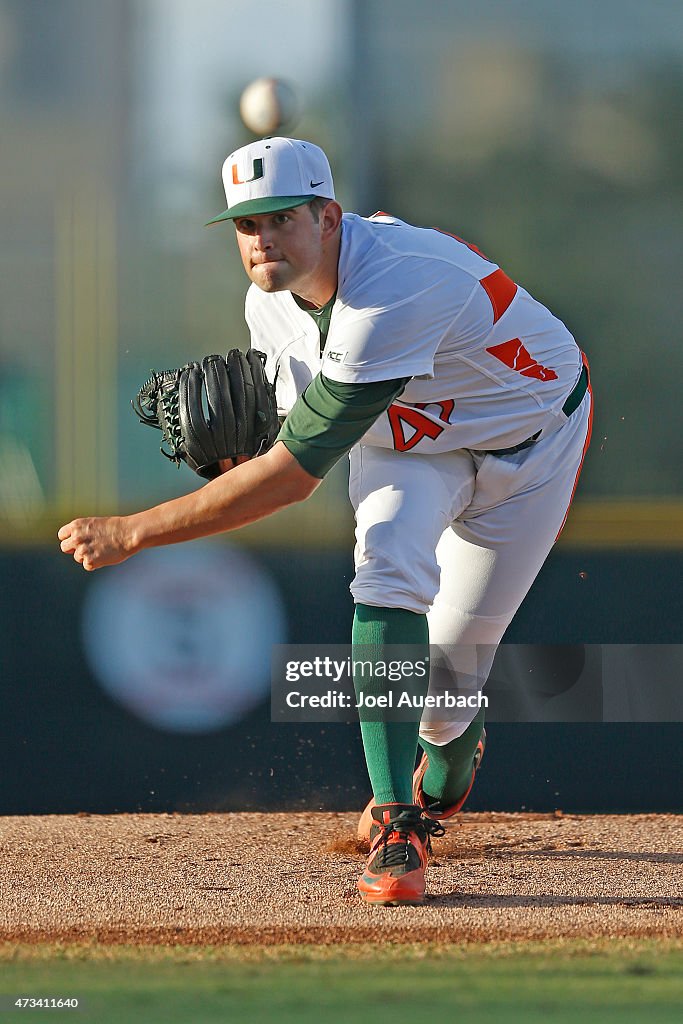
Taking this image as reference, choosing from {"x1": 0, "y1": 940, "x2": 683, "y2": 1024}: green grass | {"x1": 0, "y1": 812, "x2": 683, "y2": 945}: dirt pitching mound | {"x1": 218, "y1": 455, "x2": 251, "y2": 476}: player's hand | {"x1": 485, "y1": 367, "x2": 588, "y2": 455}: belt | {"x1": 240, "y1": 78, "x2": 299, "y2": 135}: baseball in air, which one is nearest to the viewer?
{"x1": 0, "y1": 940, "x2": 683, "y2": 1024}: green grass

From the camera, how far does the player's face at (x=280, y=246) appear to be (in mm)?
2688

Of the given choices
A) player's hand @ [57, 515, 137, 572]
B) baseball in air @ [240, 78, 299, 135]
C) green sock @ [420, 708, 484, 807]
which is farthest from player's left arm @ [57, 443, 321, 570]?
baseball in air @ [240, 78, 299, 135]

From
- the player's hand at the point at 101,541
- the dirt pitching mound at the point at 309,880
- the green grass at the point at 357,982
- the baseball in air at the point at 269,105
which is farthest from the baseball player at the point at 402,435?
the baseball in air at the point at 269,105

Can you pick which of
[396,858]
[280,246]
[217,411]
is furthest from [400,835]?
[280,246]

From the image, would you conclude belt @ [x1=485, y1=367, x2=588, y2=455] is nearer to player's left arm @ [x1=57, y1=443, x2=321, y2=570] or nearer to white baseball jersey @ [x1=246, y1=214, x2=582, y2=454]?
white baseball jersey @ [x1=246, y1=214, x2=582, y2=454]

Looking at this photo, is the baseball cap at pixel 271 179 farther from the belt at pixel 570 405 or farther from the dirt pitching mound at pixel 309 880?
the dirt pitching mound at pixel 309 880

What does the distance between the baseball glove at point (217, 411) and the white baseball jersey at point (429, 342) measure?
0.42 ft

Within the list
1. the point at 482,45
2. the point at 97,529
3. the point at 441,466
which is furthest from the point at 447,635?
the point at 482,45

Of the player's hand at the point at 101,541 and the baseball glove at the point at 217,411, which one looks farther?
the baseball glove at the point at 217,411

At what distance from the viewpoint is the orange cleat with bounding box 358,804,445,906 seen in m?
2.79

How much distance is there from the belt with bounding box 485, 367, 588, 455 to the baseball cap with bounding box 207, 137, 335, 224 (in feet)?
2.48

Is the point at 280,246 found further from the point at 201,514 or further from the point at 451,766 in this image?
the point at 451,766

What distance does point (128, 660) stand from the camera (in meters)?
4.28

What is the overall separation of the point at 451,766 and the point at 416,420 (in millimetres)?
886
